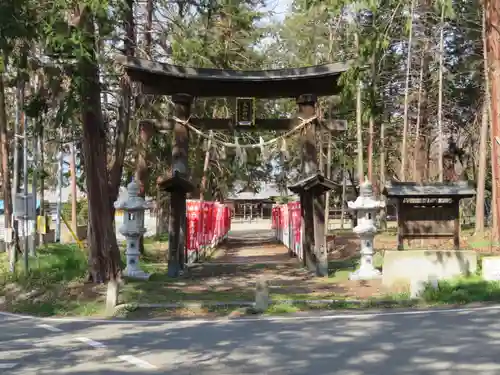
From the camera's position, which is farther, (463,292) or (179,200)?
(179,200)

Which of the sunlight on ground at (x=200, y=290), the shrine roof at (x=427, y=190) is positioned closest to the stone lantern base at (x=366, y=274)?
the sunlight on ground at (x=200, y=290)

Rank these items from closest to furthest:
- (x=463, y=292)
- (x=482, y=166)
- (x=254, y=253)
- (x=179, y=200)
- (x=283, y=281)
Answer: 1. (x=463, y=292)
2. (x=283, y=281)
3. (x=179, y=200)
4. (x=254, y=253)
5. (x=482, y=166)

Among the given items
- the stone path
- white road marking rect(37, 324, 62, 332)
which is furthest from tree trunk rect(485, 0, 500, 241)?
white road marking rect(37, 324, 62, 332)

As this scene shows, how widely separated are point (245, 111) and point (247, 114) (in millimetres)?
106

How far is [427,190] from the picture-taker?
1547 centimetres

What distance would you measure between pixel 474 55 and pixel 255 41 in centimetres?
1238

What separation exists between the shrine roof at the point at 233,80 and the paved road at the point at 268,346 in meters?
8.31

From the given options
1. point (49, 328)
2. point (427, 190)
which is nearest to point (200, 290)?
point (49, 328)

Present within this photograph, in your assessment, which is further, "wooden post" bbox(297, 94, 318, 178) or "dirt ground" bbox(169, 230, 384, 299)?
"wooden post" bbox(297, 94, 318, 178)

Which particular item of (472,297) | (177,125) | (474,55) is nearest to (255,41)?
(474,55)

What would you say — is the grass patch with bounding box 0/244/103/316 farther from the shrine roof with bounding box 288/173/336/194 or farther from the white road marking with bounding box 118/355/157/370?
the shrine roof with bounding box 288/173/336/194

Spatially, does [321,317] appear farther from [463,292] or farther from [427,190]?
[427,190]

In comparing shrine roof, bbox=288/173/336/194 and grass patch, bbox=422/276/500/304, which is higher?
shrine roof, bbox=288/173/336/194

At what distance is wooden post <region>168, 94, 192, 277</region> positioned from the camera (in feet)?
55.5
